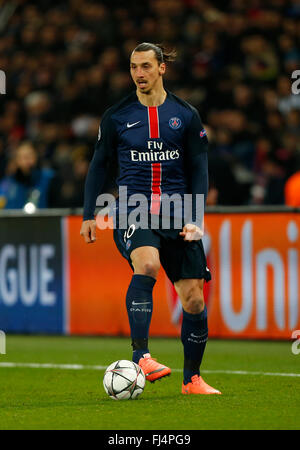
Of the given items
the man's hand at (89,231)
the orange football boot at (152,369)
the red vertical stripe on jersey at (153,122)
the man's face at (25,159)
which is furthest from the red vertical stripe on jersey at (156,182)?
the man's face at (25,159)

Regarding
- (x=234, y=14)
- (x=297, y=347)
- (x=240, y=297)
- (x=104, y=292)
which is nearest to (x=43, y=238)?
(x=104, y=292)

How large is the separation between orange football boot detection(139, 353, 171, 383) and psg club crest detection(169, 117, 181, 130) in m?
1.52

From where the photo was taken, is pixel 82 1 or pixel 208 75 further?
pixel 82 1

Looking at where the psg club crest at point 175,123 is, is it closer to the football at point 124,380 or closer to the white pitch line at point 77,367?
the football at point 124,380

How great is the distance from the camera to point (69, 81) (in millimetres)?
17047

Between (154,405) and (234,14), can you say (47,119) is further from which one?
(154,405)

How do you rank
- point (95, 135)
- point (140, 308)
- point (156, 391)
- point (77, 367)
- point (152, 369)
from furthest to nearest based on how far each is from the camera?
point (95, 135), point (77, 367), point (156, 391), point (140, 308), point (152, 369)

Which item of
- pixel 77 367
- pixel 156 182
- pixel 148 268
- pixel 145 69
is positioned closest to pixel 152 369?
pixel 148 268

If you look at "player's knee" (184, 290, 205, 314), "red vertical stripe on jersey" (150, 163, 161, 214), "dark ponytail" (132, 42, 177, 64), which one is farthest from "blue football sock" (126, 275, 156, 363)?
"dark ponytail" (132, 42, 177, 64)

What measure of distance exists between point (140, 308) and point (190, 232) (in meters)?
0.58

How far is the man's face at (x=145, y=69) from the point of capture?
6711 millimetres

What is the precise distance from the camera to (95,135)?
15.5m

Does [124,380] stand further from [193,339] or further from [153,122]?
[153,122]
